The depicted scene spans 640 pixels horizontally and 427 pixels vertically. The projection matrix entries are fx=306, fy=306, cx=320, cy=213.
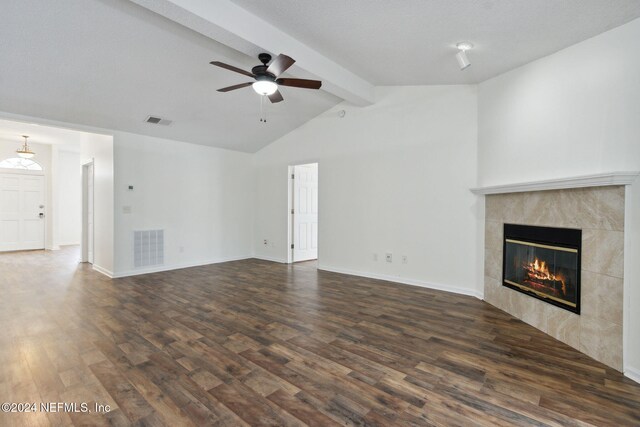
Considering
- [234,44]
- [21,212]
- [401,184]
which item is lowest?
[21,212]

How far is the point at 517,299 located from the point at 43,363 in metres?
4.53

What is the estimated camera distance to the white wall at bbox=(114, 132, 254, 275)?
5.51 meters

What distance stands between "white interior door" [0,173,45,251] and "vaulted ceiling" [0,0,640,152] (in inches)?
233

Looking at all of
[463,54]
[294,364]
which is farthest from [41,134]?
[463,54]

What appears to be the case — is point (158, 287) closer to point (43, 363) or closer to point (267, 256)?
point (43, 363)

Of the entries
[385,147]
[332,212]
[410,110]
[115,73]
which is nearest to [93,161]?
[115,73]

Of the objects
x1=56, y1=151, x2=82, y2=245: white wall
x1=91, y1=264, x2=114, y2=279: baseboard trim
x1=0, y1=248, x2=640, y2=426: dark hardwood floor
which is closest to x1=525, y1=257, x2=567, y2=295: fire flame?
x1=0, y1=248, x2=640, y2=426: dark hardwood floor

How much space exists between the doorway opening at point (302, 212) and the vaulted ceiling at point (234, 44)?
7.30ft

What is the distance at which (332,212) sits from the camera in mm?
5867

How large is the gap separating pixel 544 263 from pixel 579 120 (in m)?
1.42

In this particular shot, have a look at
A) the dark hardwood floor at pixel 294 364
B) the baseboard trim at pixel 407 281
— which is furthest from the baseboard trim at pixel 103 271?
the baseboard trim at pixel 407 281

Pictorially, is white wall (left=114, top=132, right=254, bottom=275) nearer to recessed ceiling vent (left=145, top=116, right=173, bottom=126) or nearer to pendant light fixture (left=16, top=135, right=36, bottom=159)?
recessed ceiling vent (left=145, top=116, right=173, bottom=126)

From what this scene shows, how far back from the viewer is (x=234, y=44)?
3086 millimetres

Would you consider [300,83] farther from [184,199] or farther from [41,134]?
[41,134]
